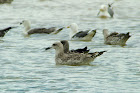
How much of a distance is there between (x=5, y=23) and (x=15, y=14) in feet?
A: 14.1

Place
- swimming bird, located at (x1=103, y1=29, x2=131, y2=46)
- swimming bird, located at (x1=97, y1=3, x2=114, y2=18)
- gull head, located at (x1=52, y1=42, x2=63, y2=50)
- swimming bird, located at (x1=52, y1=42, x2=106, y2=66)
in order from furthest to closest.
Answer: swimming bird, located at (x1=97, y1=3, x2=114, y2=18) < swimming bird, located at (x1=103, y1=29, x2=131, y2=46) < gull head, located at (x1=52, y1=42, x2=63, y2=50) < swimming bird, located at (x1=52, y1=42, x2=106, y2=66)

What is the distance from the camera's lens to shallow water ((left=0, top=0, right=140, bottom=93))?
9922 mm

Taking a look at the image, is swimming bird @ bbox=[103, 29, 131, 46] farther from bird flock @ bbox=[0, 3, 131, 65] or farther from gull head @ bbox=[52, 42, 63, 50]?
gull head @ bbox=[52, 42, 63, 50]

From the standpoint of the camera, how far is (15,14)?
89.6 feet

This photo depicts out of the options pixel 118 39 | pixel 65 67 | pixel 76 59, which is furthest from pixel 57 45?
pixel 118 39

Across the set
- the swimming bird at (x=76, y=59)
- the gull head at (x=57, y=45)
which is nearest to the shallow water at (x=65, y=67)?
the swimming bird at (x=76, y=59)

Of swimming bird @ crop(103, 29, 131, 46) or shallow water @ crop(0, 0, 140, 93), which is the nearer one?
shallow water @ crop(0, 0, 140, 93)

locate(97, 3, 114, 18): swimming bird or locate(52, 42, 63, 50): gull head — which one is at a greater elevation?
locate(97, 3, 114, 18): swimming bird

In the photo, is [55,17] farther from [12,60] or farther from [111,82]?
[111,82]

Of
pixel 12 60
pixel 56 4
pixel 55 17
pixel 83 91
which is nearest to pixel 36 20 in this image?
pixel 55 17

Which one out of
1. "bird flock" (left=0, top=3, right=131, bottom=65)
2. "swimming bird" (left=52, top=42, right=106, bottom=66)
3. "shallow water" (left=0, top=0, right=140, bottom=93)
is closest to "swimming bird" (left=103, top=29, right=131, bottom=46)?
"bird flock" (left=0, top=3, right=131, bottom=65)

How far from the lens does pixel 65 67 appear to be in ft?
40.6

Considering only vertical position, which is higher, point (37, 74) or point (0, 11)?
point (0, 11)

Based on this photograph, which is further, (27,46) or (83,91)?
(27,46)
